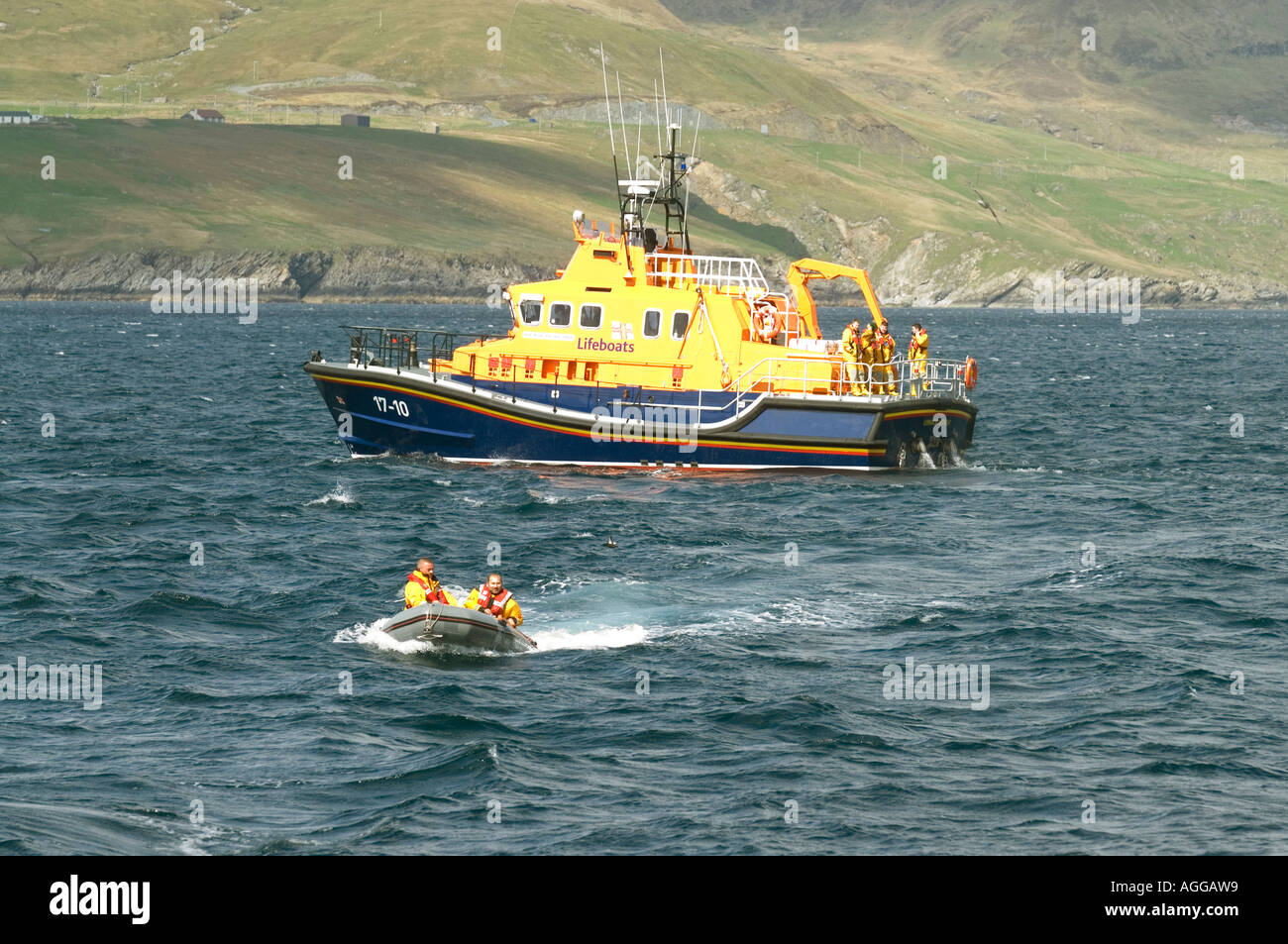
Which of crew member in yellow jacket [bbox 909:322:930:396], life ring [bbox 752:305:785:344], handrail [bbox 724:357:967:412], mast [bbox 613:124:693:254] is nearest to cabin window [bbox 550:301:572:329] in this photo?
mast [bbox 613:124:693:254]

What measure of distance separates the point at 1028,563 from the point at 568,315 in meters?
14.5

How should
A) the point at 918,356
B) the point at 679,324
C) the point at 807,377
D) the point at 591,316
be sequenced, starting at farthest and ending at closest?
the point at 591,316 → the point at 918,356 → the point at 679,324 → the point at 807,377

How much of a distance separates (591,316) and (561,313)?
2.63 ft

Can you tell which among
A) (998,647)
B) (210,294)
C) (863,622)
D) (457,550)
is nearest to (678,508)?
(457,550)

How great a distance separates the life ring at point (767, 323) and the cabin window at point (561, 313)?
457 cm

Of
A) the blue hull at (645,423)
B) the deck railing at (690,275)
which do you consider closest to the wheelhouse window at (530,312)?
the blue hull at (645,423)

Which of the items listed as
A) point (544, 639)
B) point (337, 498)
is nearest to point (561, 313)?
point (337, 498)

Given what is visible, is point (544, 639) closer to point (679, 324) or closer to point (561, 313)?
point (679, 324)

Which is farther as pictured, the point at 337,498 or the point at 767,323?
the point at 767,323

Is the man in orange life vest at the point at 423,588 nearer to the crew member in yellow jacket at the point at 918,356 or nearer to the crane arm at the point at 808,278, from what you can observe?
the crew member in yellow jacket at the point at 918,356

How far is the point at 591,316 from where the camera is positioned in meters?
39.8

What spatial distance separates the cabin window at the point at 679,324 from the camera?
129 feet

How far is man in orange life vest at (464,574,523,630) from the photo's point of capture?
23312 millimetres
